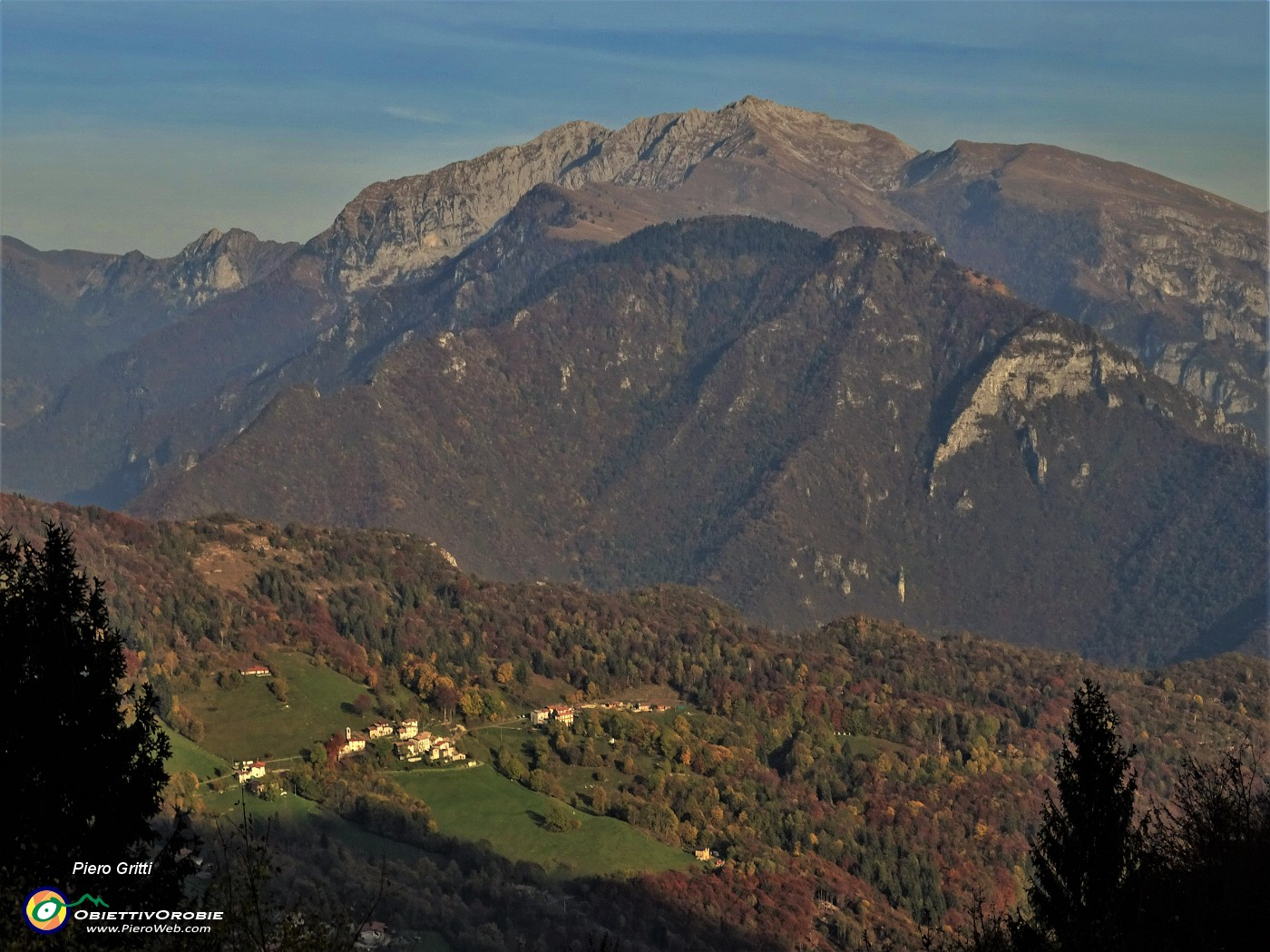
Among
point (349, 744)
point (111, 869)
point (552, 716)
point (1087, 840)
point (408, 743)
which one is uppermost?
point (1087, 840)

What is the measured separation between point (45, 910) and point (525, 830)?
119 metres

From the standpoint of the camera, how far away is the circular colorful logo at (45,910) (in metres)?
45.2

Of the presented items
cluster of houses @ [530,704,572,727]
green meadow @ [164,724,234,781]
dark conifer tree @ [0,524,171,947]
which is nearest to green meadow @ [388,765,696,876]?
green meadow @ [164,724,234,781]

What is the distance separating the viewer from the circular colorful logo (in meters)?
45.2

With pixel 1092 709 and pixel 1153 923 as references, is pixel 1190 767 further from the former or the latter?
pixel 1153 923

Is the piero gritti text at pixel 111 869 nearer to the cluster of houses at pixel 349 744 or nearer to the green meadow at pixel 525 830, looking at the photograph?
the green meadow at pixel 525 830

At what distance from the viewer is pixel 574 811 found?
554 ft

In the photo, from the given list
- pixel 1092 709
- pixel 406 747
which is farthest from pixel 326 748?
pixel 1092 709

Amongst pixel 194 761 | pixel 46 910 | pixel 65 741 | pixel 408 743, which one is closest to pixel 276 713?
pixel 408 743

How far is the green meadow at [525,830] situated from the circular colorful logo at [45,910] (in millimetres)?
111048

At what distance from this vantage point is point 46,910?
4606 centimetres

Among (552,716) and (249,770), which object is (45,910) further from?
(552,716)

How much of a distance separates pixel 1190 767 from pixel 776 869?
104421 millimetres

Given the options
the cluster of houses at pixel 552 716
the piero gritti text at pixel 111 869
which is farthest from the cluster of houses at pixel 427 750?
the piero gritti text at pixel 111 869
